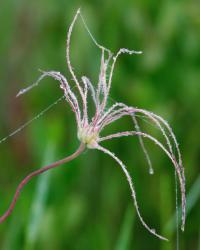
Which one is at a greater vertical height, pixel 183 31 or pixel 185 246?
pixel 183 31

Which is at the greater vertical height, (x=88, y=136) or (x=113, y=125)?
(x=88, y=136)

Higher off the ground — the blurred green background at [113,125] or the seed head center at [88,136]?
the seed head center at [88,136]

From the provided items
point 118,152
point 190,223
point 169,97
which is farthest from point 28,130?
point 190,223

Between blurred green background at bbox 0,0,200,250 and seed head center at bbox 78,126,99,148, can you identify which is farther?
blurred green background at bbox 0,0,200,250

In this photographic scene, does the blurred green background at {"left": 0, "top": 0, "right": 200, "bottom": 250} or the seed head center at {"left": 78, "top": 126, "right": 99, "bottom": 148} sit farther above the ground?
the seed head center at {"left": 78, "top": 126, "right": 99, "bottom": 148}

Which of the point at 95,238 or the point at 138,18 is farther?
the point at 138,18

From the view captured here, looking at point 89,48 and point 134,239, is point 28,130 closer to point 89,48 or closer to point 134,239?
point 89,48

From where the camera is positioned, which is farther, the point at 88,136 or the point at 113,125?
the point at 113,125

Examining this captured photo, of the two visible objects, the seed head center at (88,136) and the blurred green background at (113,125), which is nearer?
the seed head center at (88,136)
